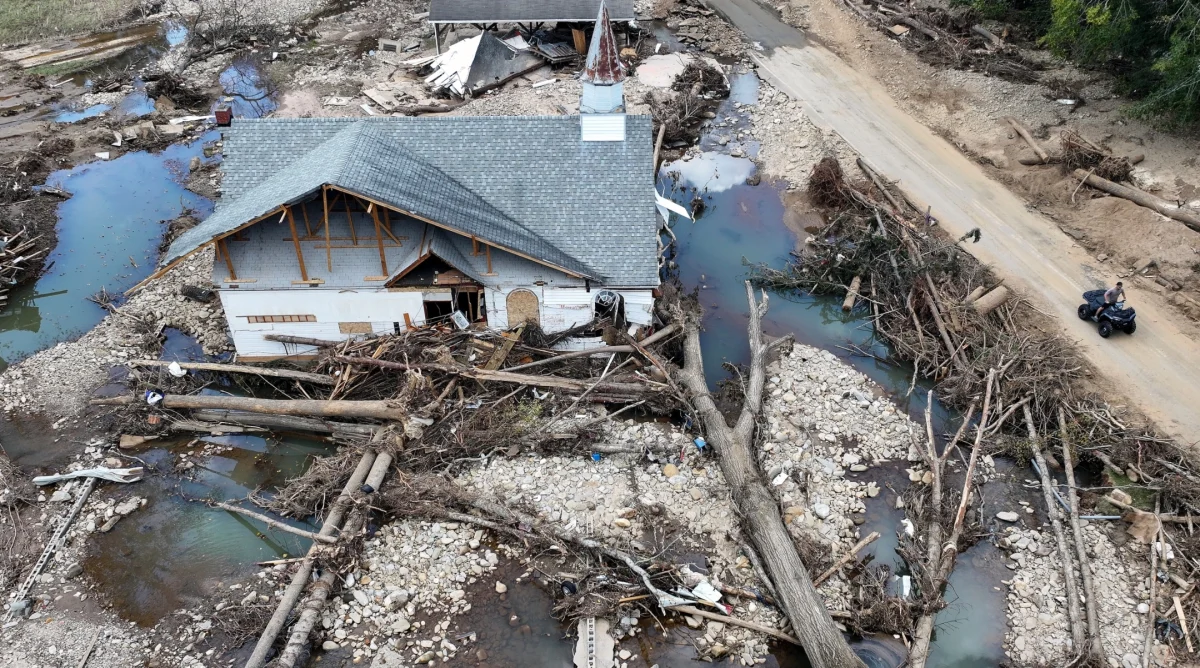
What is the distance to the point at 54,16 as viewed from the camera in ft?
141

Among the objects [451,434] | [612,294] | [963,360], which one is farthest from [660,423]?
[963,360]

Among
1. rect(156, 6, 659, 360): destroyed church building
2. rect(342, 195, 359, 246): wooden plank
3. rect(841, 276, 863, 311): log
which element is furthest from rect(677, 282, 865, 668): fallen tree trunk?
rect(342, 195, 359, 246): wooden plank

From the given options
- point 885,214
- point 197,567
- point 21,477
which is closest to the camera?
point 197,567

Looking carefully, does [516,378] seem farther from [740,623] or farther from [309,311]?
[740,623]

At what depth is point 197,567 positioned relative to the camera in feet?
52.9

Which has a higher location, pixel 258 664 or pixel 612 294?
pixel 612 294

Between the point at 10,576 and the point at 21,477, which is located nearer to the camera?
the point at 10,576

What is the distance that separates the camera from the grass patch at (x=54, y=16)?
41375 mm

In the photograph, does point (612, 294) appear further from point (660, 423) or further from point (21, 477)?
point (21, 477)

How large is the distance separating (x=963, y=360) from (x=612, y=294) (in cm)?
985

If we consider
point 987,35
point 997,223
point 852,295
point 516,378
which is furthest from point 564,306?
point 987,35

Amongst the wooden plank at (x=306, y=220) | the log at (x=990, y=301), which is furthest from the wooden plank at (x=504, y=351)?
the log at (x=990, y=301)

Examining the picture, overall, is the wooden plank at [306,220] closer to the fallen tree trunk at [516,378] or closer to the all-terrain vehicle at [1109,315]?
the fallen tree trunk at [516,378]

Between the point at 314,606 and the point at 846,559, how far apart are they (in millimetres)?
10868
